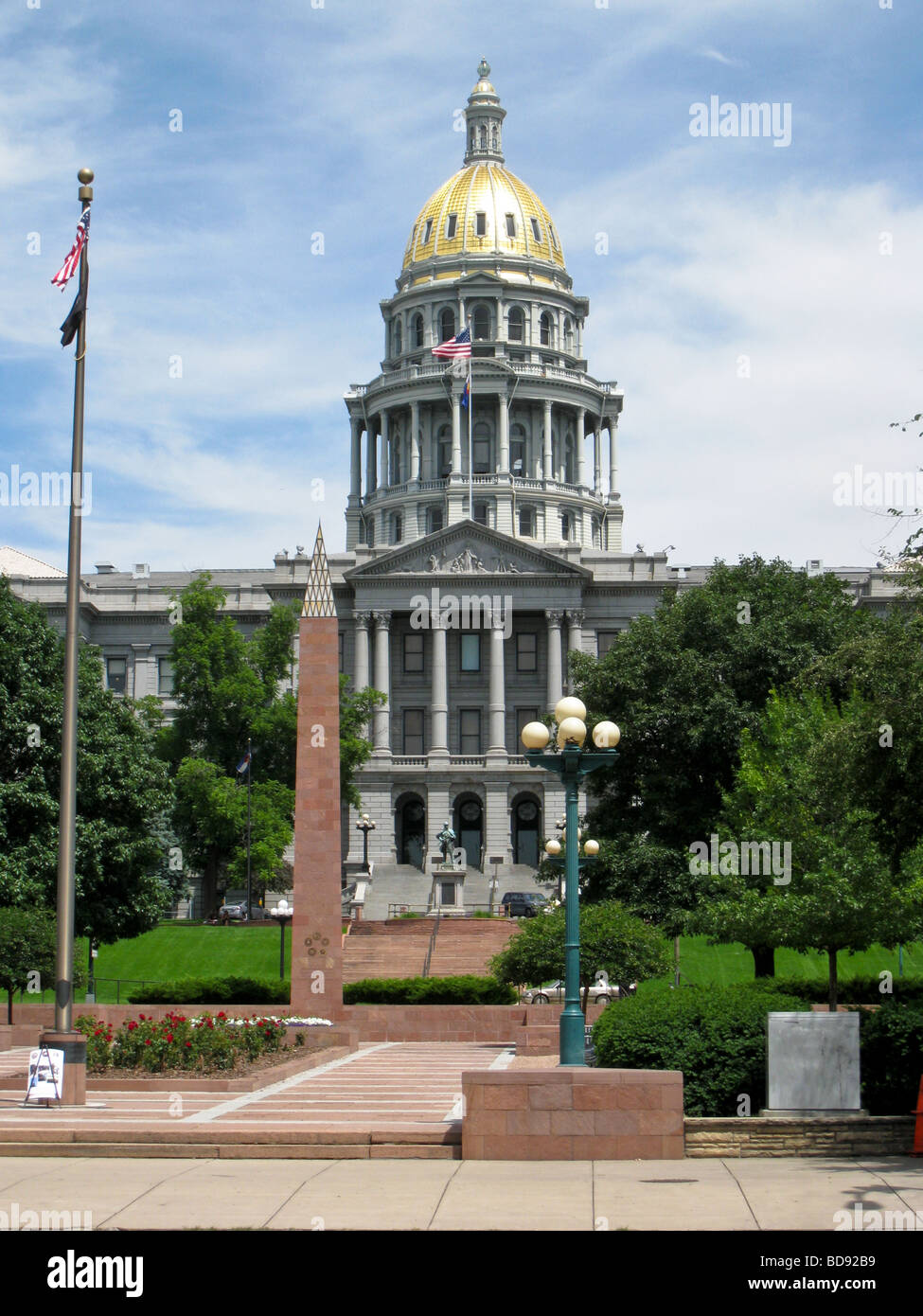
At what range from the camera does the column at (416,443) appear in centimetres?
10775

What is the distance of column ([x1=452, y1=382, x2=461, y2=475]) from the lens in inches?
4085

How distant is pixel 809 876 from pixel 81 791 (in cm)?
2395

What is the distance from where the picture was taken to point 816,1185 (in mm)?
15273

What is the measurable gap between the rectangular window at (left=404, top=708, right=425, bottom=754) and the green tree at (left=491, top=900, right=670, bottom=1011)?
50698 millimetres

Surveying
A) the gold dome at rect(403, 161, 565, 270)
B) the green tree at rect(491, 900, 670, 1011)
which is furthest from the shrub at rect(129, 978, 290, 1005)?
the gold dome at rect(403, 161, 565, 270)

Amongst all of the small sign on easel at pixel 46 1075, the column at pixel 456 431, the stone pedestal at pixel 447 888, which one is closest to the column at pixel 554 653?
the stone pedestal at pixel 447 888

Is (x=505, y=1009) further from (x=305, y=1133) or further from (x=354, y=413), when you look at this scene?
(x=354, y=413)

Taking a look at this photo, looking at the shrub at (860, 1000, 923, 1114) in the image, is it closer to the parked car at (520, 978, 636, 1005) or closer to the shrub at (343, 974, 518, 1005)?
the parked car at (520, 978, 636, 1005)

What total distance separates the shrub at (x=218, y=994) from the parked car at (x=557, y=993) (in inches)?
241

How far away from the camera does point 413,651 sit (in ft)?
301

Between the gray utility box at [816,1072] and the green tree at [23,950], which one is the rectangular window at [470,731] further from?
→ the gray utility box at [816,1072]

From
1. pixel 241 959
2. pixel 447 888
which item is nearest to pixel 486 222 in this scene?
pixel 447 888

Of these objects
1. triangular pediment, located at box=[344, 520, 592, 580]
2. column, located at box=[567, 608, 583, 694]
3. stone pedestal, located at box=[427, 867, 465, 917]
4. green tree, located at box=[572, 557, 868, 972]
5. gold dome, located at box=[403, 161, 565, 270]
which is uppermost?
gold dome, located at box=[403, 161, 565, 270]

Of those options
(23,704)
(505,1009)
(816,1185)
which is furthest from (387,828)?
(816,1185)
